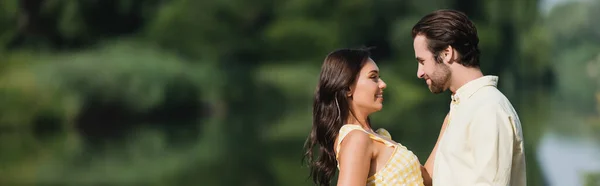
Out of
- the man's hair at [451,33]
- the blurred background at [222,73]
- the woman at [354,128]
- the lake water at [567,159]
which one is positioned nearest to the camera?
the man's hair at [451,33]

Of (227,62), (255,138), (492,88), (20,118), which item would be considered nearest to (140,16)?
(227,62)

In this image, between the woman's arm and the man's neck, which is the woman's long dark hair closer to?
the woman's arm

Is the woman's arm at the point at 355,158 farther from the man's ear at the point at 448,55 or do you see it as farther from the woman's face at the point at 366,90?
the man's ear at the point at 448,55

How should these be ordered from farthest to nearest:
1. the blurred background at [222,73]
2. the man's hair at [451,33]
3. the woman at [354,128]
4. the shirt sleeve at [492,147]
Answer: the blurred background at [222,73] < the woman at [354,128] < the man's hair at [451,33] < the shirt sleeve at [492,147]

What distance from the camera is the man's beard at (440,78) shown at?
5.80 ft

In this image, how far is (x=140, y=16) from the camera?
21.1 m

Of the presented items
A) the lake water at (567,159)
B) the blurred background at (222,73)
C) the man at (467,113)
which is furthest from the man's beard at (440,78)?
the blurred background at (222,73)

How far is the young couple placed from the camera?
1.60 meters

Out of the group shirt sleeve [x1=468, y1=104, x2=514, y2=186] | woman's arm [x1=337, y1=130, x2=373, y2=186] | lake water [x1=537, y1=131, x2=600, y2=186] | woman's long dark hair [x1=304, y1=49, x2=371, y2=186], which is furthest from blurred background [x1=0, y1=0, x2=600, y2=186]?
shirt sleeve [x1=468, y1=104, x2=514, y2=186]

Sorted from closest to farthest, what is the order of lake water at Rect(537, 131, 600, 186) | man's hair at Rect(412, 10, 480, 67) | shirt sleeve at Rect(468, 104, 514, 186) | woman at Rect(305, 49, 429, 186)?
1. shirt sleeve at Rect(468, 104, 514, 186)
2. man's hair at Rect(412, 10, 480, 67)
3. woman at Rect(305, 49, 429, 186)
4. lake water at Rect(537, 131, 600, 186)

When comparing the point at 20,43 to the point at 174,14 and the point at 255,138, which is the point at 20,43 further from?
the point at 255,138

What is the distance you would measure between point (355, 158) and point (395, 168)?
0.40 feet

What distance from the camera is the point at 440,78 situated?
1.78 m

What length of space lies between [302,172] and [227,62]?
1375cm
